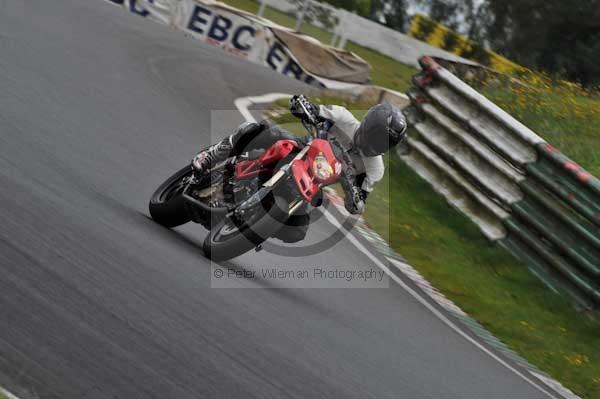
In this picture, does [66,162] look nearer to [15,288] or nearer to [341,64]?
[15,288]

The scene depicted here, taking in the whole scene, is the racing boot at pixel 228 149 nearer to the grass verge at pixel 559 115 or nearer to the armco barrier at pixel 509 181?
the armco barrier at pixel 509 181

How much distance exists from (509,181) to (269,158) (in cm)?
465

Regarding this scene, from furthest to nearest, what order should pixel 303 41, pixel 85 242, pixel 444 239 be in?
pixel 303 41 → pixel 444 239 → pixel 85 242

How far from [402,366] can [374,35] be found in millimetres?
27861

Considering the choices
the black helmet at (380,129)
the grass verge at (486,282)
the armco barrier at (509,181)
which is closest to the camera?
the black helmet at (380,129)

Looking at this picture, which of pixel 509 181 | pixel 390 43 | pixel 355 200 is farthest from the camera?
pixel 390 43

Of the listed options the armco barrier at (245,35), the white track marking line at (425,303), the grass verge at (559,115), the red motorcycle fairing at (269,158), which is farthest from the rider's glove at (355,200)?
the armco barrier at (245,35)

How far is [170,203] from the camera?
26.2ft

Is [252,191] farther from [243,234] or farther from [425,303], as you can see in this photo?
[425,303]

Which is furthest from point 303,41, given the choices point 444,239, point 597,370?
point 597,370

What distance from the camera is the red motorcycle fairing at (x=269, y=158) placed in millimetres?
7719

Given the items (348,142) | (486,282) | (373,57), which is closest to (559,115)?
(486,282)

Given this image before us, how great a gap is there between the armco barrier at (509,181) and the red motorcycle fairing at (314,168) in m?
3.93

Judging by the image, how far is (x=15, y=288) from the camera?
16.0 ft
